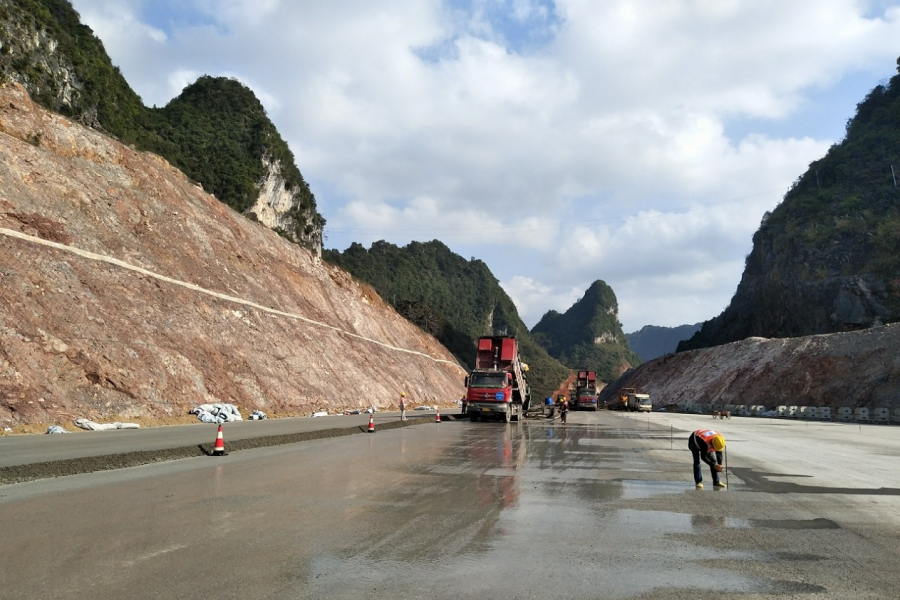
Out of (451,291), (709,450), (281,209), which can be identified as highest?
(451,291)

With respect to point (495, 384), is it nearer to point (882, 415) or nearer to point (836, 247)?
point (882, 415)

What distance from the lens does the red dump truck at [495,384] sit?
1201 inches

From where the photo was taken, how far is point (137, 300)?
3062 cm

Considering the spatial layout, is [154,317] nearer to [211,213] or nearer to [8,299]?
[8,299]

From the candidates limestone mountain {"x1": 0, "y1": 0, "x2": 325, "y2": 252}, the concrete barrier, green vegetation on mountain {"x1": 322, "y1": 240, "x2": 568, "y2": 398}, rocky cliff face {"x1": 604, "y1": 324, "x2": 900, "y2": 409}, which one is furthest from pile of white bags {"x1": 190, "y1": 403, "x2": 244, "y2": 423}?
green vegetation on mountain {"x1": 322, "y1": 240, "x2": 568, "y2": 398}

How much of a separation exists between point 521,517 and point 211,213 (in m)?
44.0

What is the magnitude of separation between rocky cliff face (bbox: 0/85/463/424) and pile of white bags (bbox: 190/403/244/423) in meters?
0.87

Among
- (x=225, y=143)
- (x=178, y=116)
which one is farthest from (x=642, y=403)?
(x=178, y=116)

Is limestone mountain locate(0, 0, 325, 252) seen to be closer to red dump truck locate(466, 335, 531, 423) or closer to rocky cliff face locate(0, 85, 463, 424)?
rocky cliff face locate(0, 85, 463, 424)

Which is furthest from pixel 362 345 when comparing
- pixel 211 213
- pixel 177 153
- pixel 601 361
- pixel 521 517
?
pixel 601 361

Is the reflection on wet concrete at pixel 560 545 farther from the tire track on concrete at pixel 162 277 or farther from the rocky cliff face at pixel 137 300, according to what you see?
the tire track on concrete at pixel 162 277

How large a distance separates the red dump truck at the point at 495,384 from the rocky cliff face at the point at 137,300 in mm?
10920

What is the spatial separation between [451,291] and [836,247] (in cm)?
10690

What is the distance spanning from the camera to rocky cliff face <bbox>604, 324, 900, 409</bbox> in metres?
44.0
